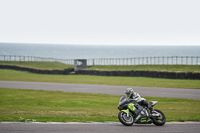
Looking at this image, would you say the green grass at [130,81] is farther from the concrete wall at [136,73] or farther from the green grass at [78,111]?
the green grass at [78,111]

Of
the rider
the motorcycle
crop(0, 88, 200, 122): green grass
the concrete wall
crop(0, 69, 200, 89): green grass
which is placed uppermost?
the rider

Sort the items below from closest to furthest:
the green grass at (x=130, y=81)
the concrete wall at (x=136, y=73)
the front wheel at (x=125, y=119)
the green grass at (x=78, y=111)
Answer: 1. the front wheel at (x=125, y=119)
2. the green grass at (x=78, y=111)
3. the green grass at (x=130, y=81)
4. the concrete wall at (x=136, y=73)

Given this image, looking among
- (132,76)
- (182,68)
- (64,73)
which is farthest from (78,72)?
(182,68)

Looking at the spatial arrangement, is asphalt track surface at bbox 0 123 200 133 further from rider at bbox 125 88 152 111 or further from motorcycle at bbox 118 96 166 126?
rider at bbox 125 88 152 111

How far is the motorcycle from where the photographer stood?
38.3 feet

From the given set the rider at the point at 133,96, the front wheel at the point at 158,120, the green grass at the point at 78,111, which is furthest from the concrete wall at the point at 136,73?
the rider at the point at 133,96

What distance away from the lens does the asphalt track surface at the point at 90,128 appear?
10.4 m

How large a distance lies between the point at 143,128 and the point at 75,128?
2260 millimetres

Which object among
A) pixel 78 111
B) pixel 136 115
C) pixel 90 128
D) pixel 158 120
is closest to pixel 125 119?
pixel 136 115

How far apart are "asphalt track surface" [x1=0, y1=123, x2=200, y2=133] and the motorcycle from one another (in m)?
0.20

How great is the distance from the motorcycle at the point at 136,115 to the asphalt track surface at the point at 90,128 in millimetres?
198

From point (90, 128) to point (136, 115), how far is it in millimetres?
1753

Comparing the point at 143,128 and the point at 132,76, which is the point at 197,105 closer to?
the point at 143,128

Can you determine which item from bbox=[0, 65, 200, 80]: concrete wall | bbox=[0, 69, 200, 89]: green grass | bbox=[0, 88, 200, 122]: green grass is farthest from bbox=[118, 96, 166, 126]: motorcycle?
bbox=[0, 65, 200, 80]: concrete wall
